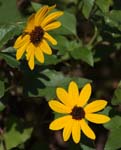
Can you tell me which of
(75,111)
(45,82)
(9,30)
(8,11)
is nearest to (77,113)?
(75,111)

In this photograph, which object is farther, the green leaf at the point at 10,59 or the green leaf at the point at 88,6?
the green leaf at the point at 88,6

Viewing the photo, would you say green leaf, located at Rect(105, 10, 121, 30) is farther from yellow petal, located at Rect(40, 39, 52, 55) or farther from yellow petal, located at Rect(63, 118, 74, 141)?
yellow petal, located at Rect(63, 118, 74, 141)

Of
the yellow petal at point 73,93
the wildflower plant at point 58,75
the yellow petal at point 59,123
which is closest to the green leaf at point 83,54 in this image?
the wildflower plant at point 58,75

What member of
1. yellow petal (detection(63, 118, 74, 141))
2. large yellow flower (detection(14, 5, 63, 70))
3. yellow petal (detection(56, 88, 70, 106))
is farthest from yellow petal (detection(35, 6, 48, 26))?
yellow petal (detection(63, 118, 74, 141))

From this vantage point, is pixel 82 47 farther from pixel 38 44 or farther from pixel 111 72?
pixel 111 72

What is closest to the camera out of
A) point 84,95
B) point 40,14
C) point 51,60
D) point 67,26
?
point 40,14

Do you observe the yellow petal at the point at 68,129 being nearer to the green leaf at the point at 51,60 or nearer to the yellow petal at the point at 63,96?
the yellow petal at the point at 63,96

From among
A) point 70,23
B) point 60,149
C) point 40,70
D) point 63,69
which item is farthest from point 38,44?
point 60,149

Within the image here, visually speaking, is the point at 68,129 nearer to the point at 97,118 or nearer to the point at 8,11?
the point at 97,118
